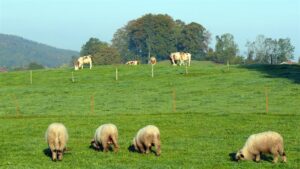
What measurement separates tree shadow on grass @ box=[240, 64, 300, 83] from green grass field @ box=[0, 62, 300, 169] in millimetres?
120

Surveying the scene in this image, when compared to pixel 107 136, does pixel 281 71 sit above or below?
above

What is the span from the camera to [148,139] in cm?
2478

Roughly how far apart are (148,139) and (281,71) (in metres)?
50.3

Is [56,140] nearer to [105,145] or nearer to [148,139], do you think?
[105,145]

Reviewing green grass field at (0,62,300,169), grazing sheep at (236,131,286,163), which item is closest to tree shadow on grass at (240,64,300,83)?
green grass field at (0,62,300,169)

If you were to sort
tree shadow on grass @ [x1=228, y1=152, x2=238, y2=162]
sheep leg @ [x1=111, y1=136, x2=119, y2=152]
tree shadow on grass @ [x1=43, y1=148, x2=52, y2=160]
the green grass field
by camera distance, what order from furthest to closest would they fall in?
tree shadow on grass @ [x1=43, y1=148, x2=52, y2=160], sheep leg @ [x1=111, y1=136, x2=119, y2=152], the green grass field, tree shadow on grass @ [x1=228, y1=152, x2=238, y2=162]

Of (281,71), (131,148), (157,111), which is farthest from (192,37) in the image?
(131,148)

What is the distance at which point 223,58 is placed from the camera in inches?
7717

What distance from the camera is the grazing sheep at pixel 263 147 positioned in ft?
73.7

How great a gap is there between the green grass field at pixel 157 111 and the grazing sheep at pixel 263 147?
0.49 m

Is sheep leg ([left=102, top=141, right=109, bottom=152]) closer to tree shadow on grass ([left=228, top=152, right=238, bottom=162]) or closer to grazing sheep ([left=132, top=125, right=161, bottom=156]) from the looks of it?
grazing sheep ([left=132, top=125, right=161, bottom=156])

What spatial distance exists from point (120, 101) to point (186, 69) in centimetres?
2405

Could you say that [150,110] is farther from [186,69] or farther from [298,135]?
[186,69]

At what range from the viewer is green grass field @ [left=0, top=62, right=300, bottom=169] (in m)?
24.9
